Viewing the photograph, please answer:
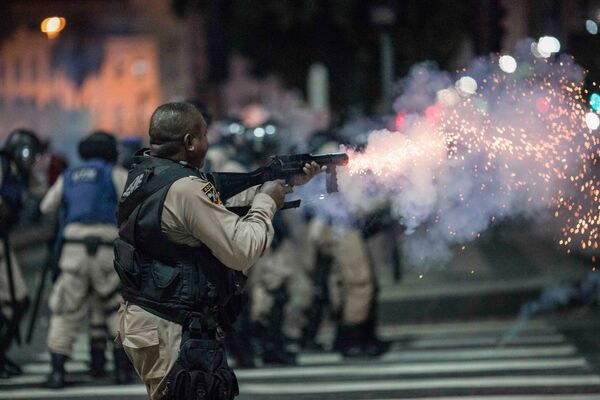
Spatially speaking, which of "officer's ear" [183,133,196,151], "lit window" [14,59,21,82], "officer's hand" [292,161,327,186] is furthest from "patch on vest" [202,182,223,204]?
"lit window" [14,59,21,82]

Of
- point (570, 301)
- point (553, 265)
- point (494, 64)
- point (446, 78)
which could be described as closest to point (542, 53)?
point (494, 64)

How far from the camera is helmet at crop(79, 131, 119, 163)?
895 cm

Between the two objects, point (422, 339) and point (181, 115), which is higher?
point (181, 115)

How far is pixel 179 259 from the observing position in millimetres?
5031

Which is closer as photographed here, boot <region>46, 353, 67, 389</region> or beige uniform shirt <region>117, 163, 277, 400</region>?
beige uniform shirt <region>117, 163, 277, 400</region>

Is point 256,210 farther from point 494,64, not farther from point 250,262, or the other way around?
point 494,64

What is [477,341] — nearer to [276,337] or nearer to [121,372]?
[276,337]

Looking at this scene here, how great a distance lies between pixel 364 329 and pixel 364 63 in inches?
629

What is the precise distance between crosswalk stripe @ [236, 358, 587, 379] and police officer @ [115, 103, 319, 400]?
14.0 feet

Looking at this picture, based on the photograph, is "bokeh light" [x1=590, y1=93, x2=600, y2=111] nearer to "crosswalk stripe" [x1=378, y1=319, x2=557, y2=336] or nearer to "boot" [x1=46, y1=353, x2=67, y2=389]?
"boot" [x1=46, y1=353, x2=67, y2=389]

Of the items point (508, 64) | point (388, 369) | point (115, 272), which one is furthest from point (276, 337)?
point (508, 64)

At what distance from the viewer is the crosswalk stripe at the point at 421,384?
28.1ft

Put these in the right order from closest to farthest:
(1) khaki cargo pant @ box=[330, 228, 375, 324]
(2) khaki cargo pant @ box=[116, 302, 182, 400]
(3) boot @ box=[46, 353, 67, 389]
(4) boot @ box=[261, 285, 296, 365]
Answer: (2) khaki cargo pant @ box=[116, 302, 182, 400], (3) boot @ box=[46, 353, 67, 389], (4) boot @ box=[261, 285, 296, 365], (1) khaki cargo pant @ box=[330, 228, 375, 324]

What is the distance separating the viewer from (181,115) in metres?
5.13
